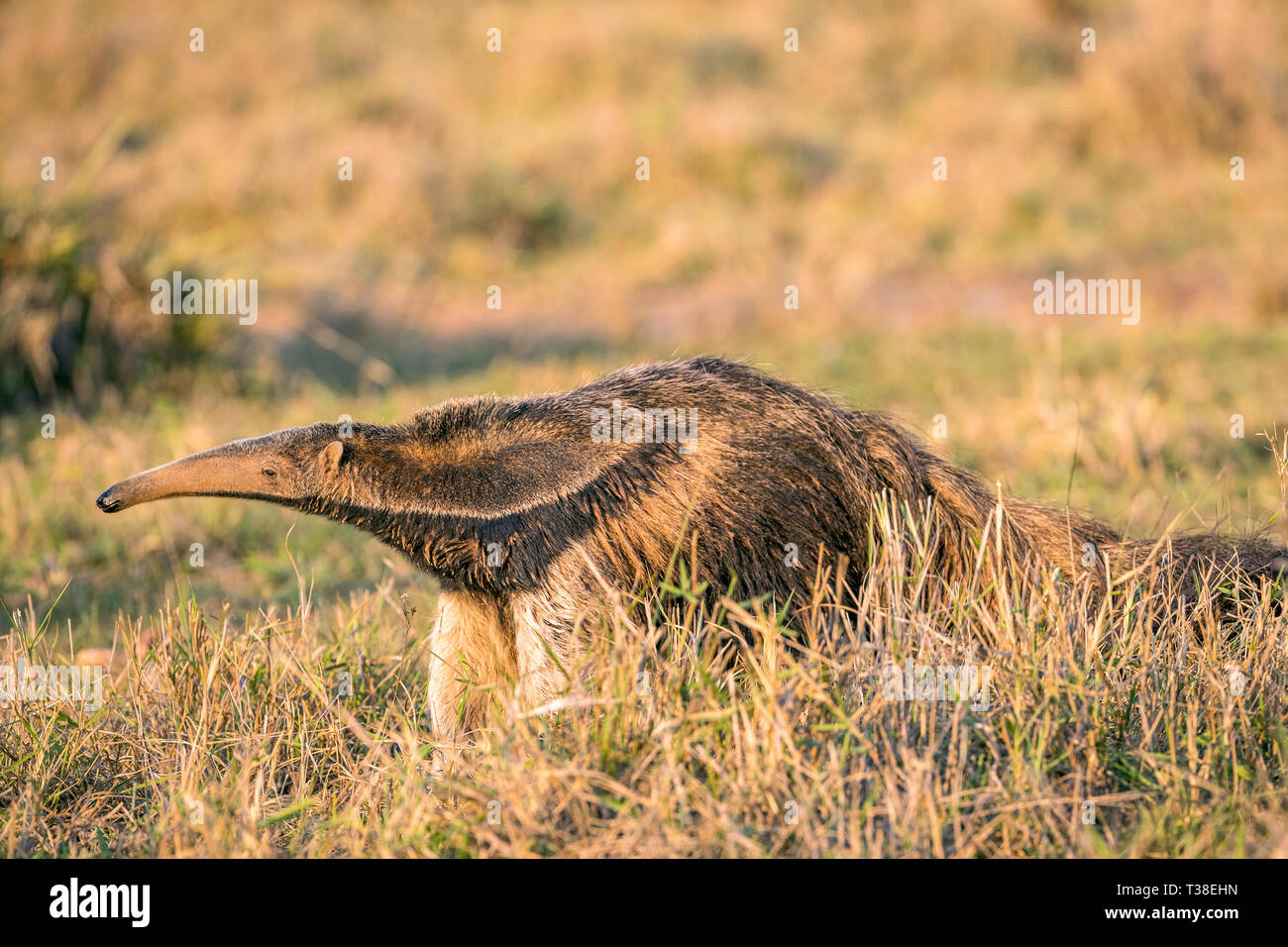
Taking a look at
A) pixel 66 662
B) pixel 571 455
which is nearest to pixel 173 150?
pixel 66 662

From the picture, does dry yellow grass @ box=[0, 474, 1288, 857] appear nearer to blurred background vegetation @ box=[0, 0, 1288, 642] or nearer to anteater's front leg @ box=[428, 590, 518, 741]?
anteater's front leg @ box=[428, 590, 518, 741]

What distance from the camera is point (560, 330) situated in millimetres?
13539

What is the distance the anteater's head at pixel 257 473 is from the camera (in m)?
4.45

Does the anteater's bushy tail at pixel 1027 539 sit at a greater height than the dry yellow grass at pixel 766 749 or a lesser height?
greater

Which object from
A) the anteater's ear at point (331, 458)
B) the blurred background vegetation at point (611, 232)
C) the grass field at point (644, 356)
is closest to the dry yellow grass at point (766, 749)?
the grass field at point (644, 356)

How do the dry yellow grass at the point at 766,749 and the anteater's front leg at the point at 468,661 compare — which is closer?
the dry yellow grass at the point at 766,749

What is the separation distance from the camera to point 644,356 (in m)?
12.0

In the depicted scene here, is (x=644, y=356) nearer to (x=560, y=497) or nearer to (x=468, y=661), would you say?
(x=468, y=661)

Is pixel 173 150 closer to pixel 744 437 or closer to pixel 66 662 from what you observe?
pixel 66 662

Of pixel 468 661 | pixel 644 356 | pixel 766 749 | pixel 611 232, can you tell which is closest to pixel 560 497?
pixel 468 661

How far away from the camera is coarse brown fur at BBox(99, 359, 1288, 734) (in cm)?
441

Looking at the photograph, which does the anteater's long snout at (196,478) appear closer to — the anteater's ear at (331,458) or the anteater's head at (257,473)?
the anteater's head at (257,473)

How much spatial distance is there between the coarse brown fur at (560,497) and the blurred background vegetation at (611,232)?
1.22 m

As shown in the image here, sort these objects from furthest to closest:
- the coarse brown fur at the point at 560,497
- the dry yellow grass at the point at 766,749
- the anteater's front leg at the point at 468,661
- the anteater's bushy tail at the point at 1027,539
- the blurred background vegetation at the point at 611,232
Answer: the blurred background vegetation at the point at 611,232, the anteater's bushy tail at the point at 1027,539, the anteater's front leg at the point at 468,661, the coarse brown fur at the point at 560,497, the dry yellow grass at the point at 766,749
